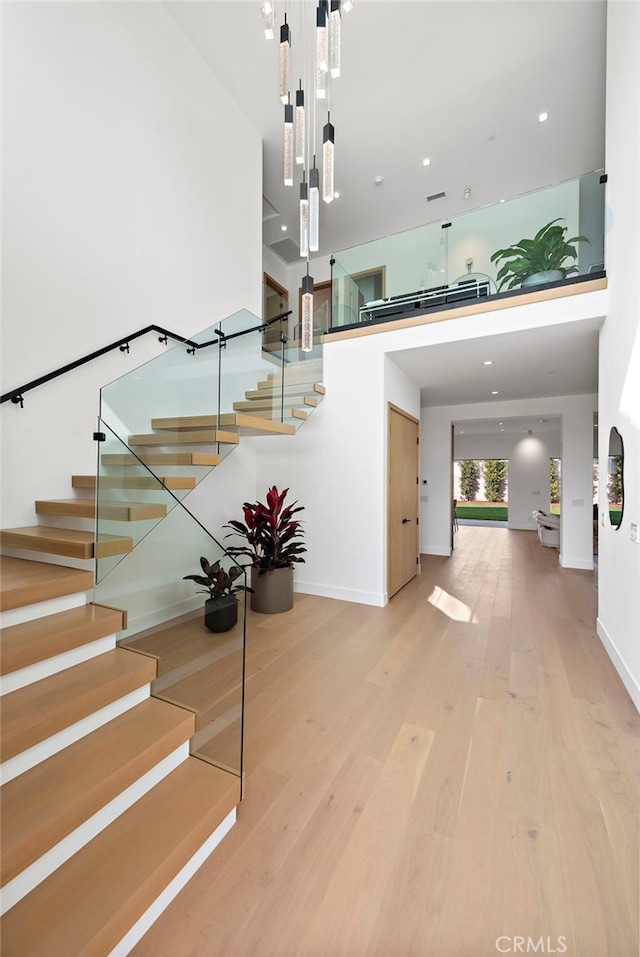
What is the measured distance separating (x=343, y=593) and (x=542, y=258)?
165 inches

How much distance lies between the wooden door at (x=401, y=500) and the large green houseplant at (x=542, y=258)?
6.07 ft

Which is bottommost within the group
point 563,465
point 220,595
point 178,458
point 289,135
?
point 220,595

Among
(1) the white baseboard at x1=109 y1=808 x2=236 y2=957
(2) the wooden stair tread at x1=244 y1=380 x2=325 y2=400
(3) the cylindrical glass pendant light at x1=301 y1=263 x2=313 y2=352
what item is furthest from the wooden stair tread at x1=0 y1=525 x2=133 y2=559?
(2) the wooden stair tread at x1=244 y1=380 x2=325 y2=400

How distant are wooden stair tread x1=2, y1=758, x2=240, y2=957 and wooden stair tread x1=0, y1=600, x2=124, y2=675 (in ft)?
2.39

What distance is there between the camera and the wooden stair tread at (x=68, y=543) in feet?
7.32

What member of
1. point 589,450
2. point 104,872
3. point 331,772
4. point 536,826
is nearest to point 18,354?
point 104,872

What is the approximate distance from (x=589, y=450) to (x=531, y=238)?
3.84 metres

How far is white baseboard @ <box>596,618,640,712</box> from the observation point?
2.45m

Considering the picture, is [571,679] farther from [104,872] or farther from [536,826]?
[104,872]

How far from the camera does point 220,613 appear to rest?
1.90 metres

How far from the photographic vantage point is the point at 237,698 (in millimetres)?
1742

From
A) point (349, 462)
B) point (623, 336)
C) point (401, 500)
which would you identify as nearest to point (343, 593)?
point (401, 500)

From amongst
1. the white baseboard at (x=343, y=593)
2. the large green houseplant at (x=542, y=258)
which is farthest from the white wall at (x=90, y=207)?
the large green houseplant at (x=542, y=258)

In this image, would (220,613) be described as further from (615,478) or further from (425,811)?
(615,478)
